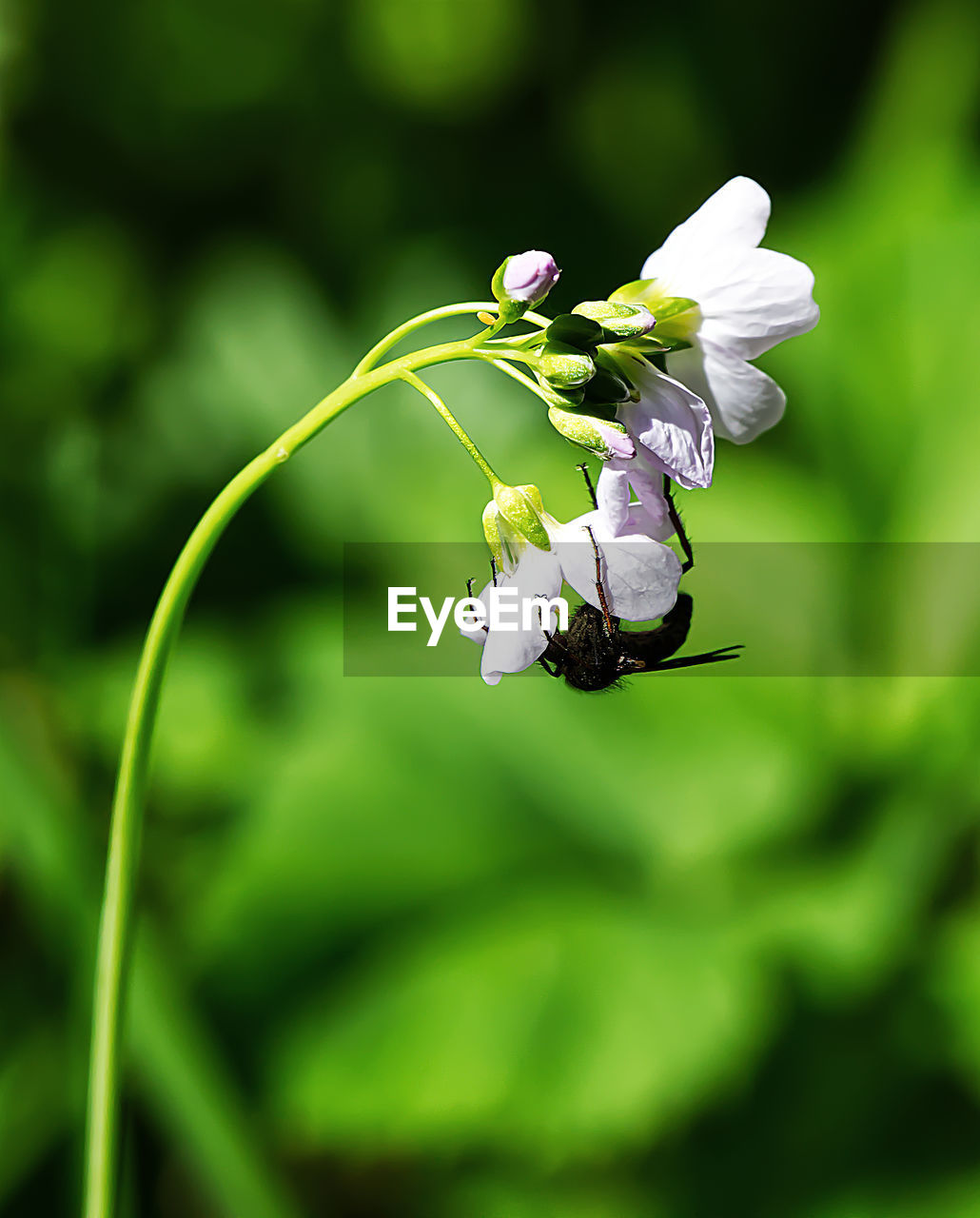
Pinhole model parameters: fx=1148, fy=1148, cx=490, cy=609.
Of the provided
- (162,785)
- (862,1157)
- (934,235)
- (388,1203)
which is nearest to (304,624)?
(162,785)

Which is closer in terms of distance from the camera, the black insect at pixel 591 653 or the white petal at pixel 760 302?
the white petal at pixel 760 302

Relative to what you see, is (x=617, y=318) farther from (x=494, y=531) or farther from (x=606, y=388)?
(x=494, y=531)

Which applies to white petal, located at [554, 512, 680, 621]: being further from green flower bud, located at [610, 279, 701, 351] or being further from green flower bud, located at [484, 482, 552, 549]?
green flower bud, located at [610, 279, 701, 351]

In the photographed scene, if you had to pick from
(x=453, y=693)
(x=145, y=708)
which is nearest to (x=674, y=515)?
(x=145, y=708)

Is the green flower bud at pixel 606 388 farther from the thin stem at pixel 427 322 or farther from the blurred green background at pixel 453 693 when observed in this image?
the blurred green background at pixel 453 693

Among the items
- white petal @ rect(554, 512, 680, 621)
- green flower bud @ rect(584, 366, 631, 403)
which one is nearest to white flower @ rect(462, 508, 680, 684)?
white petal @ rect(554, 512, 680, 621)

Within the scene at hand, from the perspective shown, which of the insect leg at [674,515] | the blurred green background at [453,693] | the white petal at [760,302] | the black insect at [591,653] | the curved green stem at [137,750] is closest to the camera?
the curved green stem at [137,750]

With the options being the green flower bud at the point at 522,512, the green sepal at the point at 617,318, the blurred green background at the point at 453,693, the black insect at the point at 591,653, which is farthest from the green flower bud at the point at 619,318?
the blurred green background at the point at 453,693
